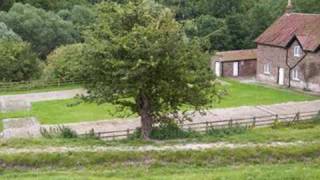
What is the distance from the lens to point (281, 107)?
153 ft

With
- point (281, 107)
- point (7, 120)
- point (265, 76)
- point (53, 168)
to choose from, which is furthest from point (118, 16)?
point (265, 76)

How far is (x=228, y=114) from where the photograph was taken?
44.1 metres

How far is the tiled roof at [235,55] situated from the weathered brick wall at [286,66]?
281 centimetres

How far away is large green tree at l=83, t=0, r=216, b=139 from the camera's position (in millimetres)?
→ 27156

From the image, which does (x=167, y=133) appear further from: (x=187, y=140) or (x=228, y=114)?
(x=228, y=114)

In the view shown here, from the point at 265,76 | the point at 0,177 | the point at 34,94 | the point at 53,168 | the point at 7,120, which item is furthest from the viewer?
the point at 265,76

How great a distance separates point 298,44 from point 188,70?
28687mm

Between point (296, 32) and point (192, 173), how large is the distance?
36.3 metres

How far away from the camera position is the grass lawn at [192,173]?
20234mm

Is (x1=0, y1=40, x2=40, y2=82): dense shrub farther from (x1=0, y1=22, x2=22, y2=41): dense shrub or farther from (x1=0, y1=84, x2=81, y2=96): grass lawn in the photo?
(x1=0, y1=22, x2=22, y2=41): dense shrub

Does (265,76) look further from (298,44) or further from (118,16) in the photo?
(118,16)

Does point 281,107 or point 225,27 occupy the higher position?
point 225,27

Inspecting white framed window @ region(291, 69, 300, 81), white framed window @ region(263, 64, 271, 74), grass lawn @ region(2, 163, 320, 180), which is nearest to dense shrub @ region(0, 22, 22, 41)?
white framed window @ region(263, 64, 271, 74)

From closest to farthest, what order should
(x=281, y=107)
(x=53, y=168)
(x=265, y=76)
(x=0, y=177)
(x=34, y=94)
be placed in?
1. (x=0, y=177)
2. (x=53, y=168)
3. (x=281, y=107)
4. (x=34, y=94)
5. (x=265, y=76)
